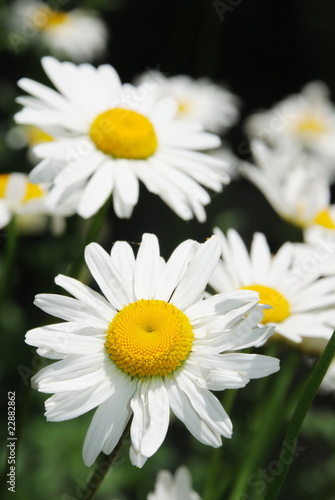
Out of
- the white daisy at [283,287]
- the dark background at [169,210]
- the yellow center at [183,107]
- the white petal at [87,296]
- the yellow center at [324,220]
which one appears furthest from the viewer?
the yellow center at [183,107]

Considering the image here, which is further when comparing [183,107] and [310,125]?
[310,125]

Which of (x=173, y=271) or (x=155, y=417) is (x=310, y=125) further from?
(x=155, y=417)

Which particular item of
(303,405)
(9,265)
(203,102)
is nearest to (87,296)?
(303,405)

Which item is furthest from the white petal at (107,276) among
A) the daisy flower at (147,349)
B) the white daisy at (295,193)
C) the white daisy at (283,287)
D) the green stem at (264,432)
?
the white daisy at (295,193)

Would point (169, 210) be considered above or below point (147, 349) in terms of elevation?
below

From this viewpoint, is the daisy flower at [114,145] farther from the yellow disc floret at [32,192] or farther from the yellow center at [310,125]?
the yellow center at [310,125]

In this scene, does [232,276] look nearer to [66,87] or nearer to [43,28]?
[66,87]

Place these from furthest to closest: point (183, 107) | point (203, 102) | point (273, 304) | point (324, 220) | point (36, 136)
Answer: point (203, 102) → point (183, 107) → point (36, 136) → point (324, 220) → point (273, 304)
